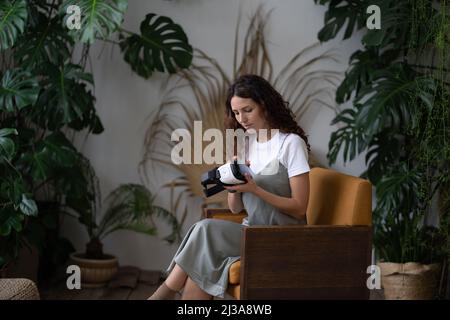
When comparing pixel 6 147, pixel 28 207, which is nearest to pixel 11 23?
pixel 6 147

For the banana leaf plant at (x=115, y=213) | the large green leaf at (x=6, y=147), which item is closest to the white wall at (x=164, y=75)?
the banana leaf plant at (x=115, y=213)

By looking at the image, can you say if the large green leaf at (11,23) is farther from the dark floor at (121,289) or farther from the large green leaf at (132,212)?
the dark floor at (121,289)

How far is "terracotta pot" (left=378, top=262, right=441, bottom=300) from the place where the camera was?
3.90 m

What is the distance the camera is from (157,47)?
14.2 feet

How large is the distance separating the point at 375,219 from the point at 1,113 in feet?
7.21

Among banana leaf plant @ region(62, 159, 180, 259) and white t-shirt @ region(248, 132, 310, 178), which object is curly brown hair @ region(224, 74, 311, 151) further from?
banana leaf plant @ region(62, 159, 180, 259)

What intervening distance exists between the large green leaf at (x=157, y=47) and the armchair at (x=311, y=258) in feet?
5.68

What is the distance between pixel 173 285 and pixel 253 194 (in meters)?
0.47

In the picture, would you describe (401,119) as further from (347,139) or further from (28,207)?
(28,207)

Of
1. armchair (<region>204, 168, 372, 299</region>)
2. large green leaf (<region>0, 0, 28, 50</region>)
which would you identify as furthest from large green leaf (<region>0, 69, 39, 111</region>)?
armchair (<region>204, 168, 372, 299</region>)

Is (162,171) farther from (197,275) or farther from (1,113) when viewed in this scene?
(197,275)

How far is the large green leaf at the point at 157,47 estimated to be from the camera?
430 centimetres
